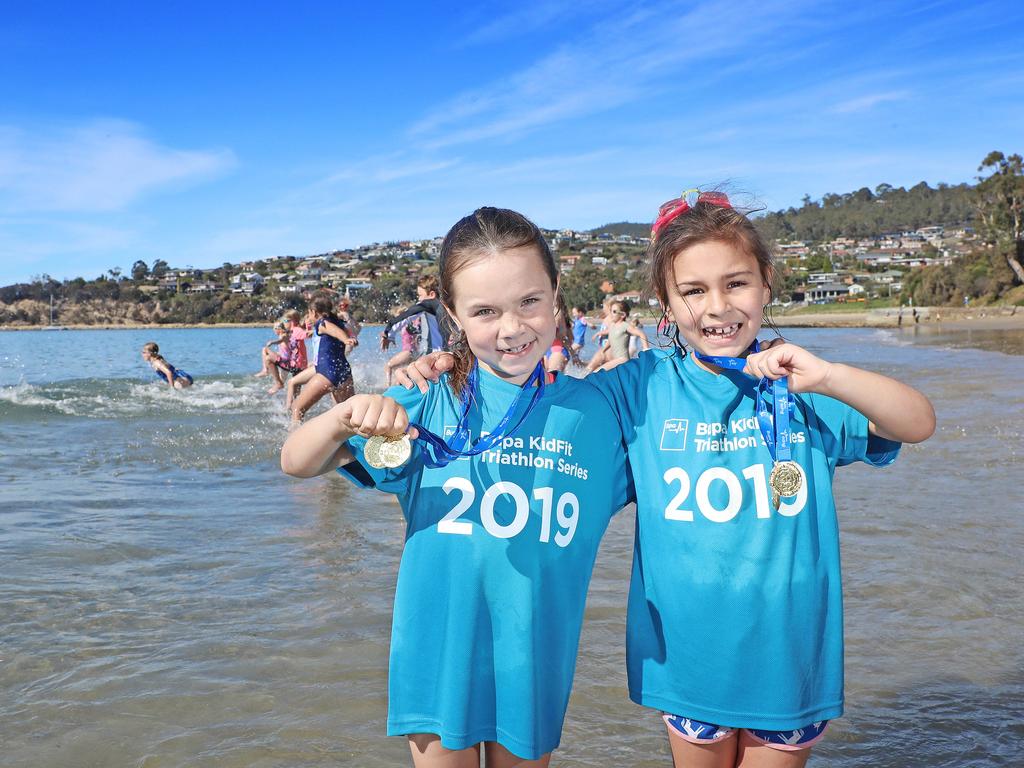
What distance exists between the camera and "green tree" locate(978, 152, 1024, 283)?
6034cm

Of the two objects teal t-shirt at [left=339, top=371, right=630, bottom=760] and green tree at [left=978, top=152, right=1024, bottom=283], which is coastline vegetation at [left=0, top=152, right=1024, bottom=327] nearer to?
green tree at [left=978, top=152, right=1024, bottom=283]

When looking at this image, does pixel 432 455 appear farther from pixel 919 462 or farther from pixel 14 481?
pixel 14 481

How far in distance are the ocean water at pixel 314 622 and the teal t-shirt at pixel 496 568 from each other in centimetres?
114

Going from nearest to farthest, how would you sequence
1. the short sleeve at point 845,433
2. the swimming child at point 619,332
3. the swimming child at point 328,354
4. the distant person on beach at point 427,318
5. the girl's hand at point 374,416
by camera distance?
1. the girl's hand at point 374,416
2. the short sleeve at point 845,433
3. the distant person on beach at point 427,318
4. the swimming child at point 328,354
5. the swimming child at point 619,332

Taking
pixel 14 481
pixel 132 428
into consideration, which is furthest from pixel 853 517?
pixel 132 428

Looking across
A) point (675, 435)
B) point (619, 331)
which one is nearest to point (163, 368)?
point (619, 331)

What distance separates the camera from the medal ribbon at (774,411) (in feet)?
5.99

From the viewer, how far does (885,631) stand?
3.78m

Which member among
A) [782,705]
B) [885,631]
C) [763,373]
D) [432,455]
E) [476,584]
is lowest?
[885,631]

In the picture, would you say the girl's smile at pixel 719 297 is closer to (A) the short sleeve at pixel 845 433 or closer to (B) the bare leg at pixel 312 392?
(A) the short sleeve at pixel 845 433

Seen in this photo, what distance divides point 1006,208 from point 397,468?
Answer: 7094cm

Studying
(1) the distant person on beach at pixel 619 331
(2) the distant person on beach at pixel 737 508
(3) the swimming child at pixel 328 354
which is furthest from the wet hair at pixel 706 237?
(1) the distant person on beach at pixel 619 331

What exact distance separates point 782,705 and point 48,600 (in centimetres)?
399

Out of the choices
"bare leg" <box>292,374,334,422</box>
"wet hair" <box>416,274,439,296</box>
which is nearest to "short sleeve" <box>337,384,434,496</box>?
"wet hair" <box>416,274,439,296</box>
